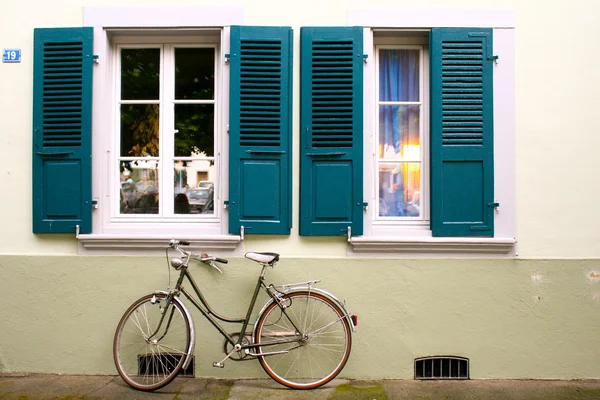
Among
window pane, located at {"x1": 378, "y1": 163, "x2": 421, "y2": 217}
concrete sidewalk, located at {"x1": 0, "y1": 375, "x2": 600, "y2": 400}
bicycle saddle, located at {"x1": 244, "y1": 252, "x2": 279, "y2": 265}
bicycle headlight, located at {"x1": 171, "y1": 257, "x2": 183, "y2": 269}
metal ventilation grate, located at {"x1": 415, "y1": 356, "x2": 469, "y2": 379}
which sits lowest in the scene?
concrete sidewalk, located at {"x1": 0, "y1": 375, "x2": 600, "y2": 400}

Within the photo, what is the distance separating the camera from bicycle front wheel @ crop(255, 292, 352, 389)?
4.20m

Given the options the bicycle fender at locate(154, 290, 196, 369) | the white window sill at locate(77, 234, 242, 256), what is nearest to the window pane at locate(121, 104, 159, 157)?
the white window sill at locate(77, 234, 242, 256)

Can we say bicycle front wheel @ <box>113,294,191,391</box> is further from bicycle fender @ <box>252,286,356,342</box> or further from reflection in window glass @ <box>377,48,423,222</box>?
reflection in window glass @ <box>377,48,423,222</box>

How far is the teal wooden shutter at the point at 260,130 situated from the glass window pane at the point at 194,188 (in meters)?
0.37

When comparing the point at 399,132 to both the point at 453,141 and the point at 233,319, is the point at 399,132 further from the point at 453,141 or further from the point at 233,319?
the point at 233,319

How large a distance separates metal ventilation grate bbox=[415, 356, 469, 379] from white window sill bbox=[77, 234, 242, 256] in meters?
1.93

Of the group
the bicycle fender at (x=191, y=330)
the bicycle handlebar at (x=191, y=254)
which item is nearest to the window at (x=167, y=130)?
the bicycle handlebar at (x=191, y=254)

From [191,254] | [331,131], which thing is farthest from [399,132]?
[191,254]

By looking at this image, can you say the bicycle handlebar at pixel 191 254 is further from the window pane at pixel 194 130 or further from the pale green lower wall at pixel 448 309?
the window pane at pixel 194 130

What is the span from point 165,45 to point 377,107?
207 cm

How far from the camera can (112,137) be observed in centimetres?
468

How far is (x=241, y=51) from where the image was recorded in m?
4.46

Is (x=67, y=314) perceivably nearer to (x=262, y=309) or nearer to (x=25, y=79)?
(x=262, y=309)

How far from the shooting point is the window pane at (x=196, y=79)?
187 inches
